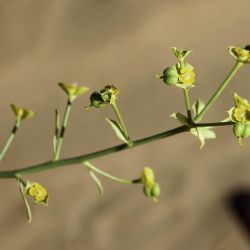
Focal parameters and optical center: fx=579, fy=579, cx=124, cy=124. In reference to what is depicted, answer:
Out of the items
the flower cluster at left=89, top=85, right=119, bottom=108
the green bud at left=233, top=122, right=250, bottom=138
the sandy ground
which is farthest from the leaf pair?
the sandy ground

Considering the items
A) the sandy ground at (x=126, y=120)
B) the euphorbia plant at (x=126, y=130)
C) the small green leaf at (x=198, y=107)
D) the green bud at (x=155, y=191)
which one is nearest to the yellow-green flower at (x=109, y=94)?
the euphorbia plant at (x=126, y=130)

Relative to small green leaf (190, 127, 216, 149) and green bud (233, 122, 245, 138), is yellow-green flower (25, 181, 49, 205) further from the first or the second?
green bud (233, 122, 245, 138)

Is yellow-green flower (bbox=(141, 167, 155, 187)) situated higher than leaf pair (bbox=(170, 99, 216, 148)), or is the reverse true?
leaf pair (bbox=(170, 99, 216, 148))

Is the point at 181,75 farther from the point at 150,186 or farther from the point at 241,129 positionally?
the point at 150,186

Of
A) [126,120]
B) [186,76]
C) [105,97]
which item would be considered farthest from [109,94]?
[126,120]

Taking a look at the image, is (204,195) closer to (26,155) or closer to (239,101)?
(26,155)
